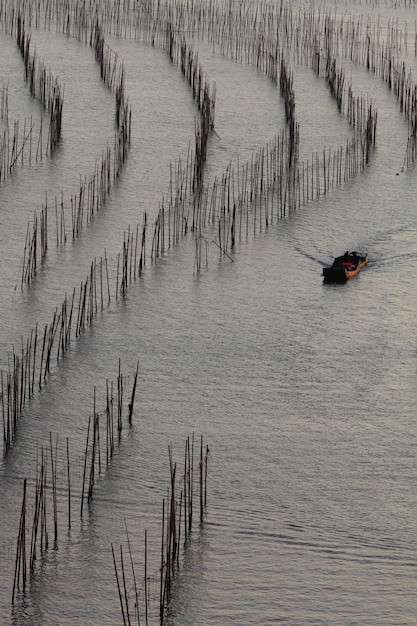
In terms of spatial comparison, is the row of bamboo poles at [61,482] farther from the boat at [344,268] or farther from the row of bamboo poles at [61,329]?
the boat at [344,268]

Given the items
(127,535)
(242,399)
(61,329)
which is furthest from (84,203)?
(127,535)

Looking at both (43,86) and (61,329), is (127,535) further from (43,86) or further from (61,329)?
(43,86)

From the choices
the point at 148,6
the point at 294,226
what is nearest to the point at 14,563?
the point at 294,226

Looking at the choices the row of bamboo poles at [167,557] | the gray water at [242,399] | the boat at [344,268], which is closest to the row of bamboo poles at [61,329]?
the gray water at [242,399]

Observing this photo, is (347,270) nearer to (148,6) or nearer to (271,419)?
(271,419)

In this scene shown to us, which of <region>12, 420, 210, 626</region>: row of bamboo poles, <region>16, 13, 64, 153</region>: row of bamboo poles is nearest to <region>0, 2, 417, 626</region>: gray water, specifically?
<region>12, 420, 210, 626</region>: row of bamboo poles

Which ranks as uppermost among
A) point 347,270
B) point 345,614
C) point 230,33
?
point 230,33
